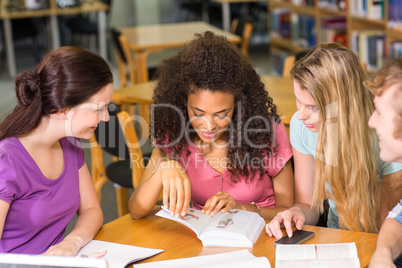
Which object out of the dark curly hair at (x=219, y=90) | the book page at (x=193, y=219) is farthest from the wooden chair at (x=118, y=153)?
the book page at (x=193, y=219)

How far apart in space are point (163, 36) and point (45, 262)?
4.05 m

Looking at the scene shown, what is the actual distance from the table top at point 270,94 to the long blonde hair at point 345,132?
46.1 inches

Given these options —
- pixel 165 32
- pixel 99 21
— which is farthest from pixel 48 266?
pixel 99 21

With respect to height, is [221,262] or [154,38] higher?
[154,38]

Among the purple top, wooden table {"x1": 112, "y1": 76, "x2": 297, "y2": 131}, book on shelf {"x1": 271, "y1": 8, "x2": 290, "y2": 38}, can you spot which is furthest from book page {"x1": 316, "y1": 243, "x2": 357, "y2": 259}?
book on shelf {"x1": 271, "y1": 8, "x2": 290, "y2": 38}

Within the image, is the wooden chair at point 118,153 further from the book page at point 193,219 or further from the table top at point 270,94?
the book page at point 193,219

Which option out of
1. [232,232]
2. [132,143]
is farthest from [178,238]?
[132,143]

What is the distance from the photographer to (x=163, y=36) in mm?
4859

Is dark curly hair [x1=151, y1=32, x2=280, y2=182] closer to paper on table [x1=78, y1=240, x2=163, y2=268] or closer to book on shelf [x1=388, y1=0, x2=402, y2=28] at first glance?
paper on table [x1=78, y1=240, x2=163, y2=268]

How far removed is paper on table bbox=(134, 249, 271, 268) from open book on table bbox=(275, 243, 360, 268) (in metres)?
0.05

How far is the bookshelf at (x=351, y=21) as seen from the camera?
13.0 feet

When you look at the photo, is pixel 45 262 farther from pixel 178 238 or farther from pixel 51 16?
pixel 51 16

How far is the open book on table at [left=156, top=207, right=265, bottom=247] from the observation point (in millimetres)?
1444

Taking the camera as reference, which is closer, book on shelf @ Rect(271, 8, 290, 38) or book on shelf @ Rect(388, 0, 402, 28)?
book on shelf @ Rect(388, 0, 402, 28)
